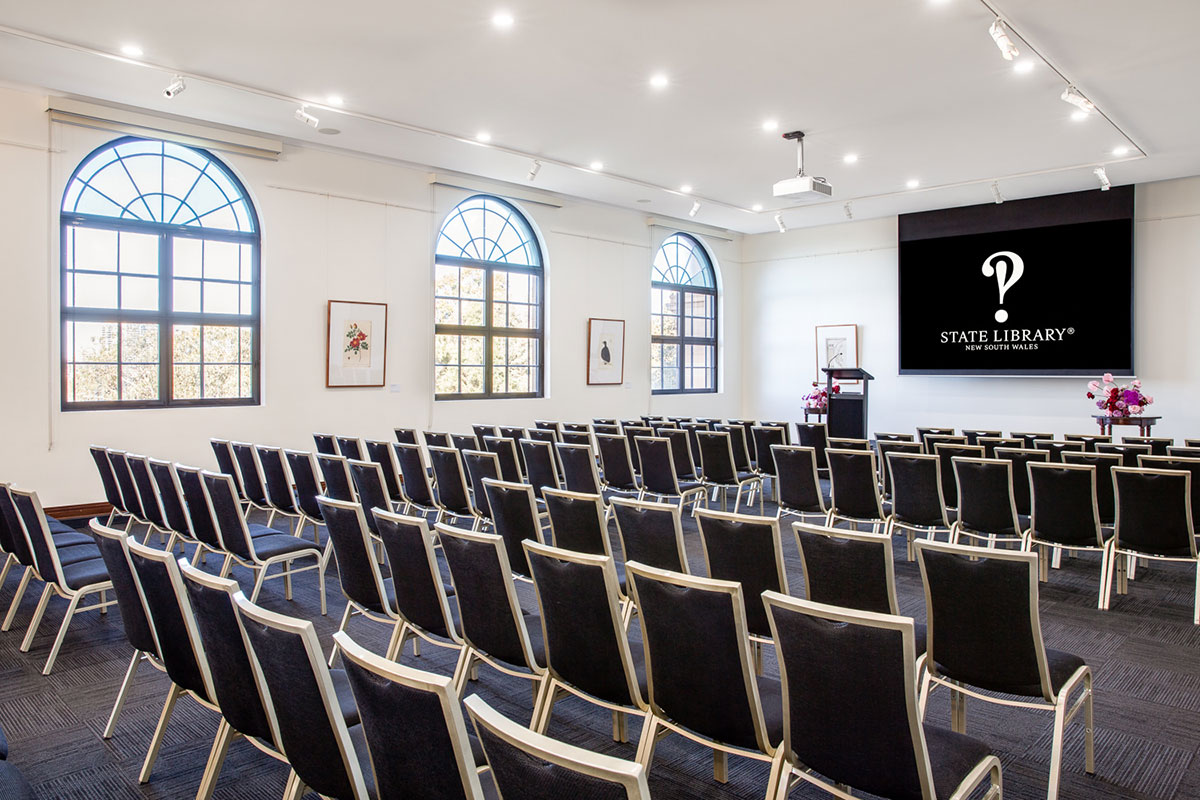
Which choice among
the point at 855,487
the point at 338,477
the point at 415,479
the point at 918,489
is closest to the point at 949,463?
the point at 918,489

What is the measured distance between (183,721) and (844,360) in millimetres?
11445

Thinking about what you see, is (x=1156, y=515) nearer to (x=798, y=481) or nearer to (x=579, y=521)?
(x=798, y=481)

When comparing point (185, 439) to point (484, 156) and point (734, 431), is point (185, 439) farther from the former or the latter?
point (734, 431)

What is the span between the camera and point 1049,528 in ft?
15.3

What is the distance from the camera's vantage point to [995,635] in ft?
8.29

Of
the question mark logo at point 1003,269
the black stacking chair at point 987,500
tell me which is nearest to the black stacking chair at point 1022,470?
the black stacking chair at point 987,500

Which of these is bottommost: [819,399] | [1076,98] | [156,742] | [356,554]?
[156,742]

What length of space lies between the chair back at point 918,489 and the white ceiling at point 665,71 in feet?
9.71

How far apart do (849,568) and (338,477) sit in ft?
10.9

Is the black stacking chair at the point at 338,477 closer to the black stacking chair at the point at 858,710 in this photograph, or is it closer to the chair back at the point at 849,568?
the chair back at the point at 849,568

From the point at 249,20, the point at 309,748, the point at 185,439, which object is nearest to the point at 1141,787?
the point at 309,748

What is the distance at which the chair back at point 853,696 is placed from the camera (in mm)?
1806

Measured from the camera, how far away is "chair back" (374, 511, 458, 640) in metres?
2.90

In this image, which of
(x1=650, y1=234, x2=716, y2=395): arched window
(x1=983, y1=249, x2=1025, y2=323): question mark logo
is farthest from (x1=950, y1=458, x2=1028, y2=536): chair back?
(x1=650, y1=234, x2=716, y2=395): arched window
